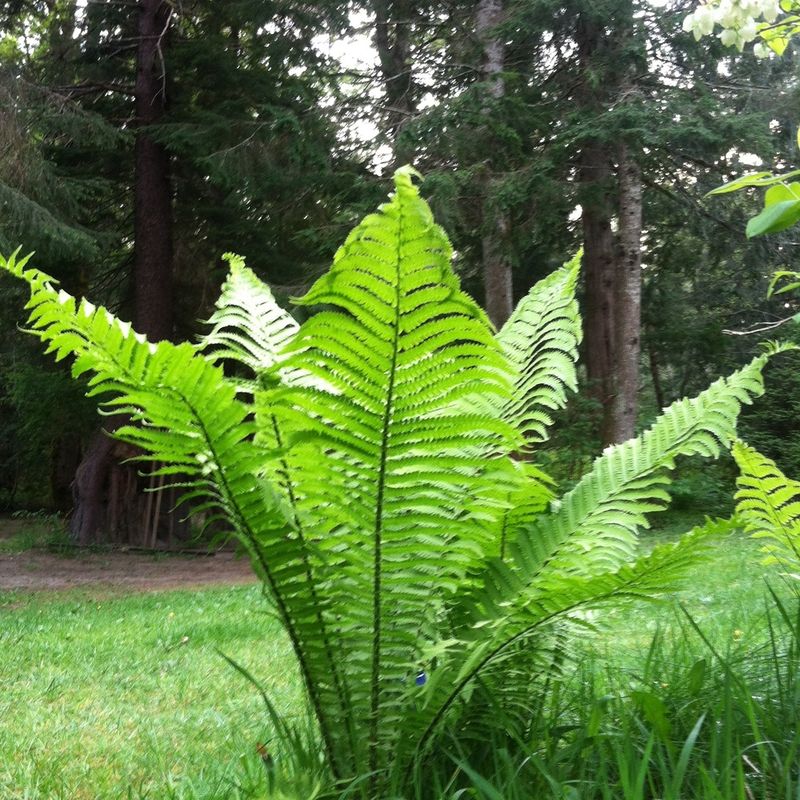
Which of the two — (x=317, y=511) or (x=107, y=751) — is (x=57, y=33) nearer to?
(x=107, y=751)

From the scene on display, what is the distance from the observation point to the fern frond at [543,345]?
156 cm

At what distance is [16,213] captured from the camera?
9117mm

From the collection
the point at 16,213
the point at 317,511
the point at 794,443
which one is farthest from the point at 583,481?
the point at 794,443

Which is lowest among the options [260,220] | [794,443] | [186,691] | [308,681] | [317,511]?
[186,691]

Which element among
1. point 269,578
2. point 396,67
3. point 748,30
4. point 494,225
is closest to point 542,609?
point 269,578

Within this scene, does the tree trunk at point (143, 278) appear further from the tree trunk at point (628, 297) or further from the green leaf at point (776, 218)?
the green leaf at point (776, 218)

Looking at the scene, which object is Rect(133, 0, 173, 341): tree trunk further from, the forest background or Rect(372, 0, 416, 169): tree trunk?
Rect(372, 0, 416, 169): tree trunk

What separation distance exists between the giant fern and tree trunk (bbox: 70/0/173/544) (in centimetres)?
1098

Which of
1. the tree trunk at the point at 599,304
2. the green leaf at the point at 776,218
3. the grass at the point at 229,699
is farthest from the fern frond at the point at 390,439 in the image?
the tree trunk at the point at 599,304

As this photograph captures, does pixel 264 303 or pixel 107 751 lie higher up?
pixel 264 303

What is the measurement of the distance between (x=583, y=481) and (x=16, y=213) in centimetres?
935

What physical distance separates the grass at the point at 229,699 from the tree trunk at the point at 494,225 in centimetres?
421

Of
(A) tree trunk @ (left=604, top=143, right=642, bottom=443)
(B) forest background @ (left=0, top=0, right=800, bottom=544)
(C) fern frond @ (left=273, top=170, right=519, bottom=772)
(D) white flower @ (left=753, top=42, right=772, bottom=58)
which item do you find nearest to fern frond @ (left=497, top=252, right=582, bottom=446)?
(C) fern frond @ (left=273, top=170, right=519, bottom=772)

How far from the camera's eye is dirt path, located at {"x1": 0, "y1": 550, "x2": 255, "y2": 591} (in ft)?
30.0
